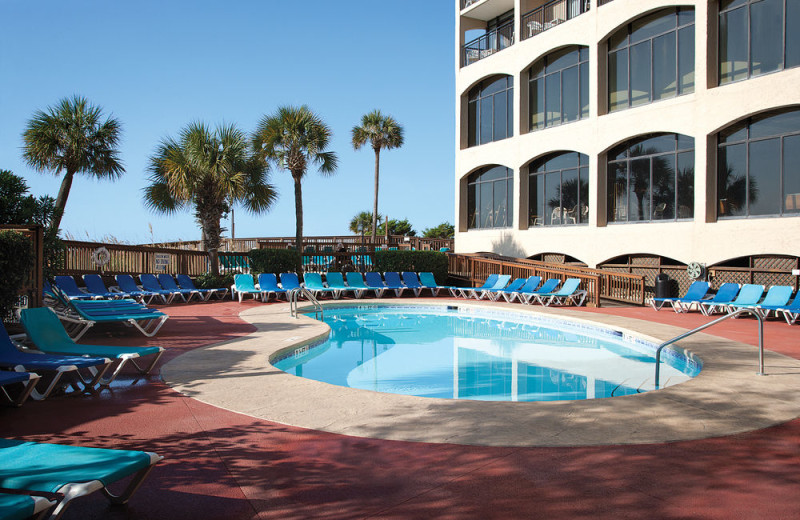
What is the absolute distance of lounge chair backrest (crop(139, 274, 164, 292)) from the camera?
55.3 ft

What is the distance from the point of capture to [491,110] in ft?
82.3

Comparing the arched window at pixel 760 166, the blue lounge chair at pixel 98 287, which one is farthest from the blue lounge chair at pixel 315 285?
the arched window at pixel 760 166

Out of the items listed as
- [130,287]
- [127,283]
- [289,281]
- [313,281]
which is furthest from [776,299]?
[127,283]

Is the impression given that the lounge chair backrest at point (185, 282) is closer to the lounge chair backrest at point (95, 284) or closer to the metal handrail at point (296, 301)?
the lounge chair backrest at point (95, 284)

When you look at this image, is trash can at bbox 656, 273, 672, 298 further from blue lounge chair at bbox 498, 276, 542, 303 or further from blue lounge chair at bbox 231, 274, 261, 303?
blue lounge chair at bbox 231, 274, 261, 303

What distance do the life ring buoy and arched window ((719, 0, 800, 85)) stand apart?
19.4 m

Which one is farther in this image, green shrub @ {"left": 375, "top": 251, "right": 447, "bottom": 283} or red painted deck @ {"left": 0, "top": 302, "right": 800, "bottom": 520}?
green shrub @ {"left": 375, "top": 251, "right": 447, "bottom": 283}

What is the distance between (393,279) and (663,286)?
29.2ft

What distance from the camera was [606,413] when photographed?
530 cm

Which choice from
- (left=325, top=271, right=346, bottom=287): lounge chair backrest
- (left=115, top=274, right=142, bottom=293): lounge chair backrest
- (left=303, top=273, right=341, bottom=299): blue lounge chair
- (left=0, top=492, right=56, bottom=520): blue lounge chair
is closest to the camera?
(left=0, top=492, right=56, bottom=520): blue lounge chair

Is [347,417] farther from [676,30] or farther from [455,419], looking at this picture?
[676,30]

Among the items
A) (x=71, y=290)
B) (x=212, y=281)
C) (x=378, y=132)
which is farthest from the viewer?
(x=378, y=132)

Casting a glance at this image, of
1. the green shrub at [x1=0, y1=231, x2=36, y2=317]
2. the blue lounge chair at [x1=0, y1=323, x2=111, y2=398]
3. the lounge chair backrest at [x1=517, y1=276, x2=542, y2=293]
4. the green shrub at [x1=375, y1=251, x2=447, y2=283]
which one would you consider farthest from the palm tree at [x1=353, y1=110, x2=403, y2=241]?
the blue lounge chair at [x1=0, y1=323, x2=111, y2=398]

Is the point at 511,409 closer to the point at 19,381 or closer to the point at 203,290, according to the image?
the point at 19,381
